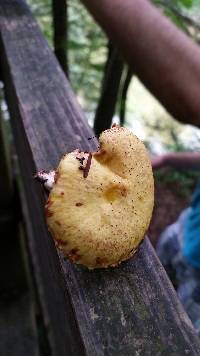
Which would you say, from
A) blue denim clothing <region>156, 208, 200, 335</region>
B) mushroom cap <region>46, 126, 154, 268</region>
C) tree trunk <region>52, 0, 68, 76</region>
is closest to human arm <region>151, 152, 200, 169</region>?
blue denim clothing <region>156, 208, 200, 335</region>

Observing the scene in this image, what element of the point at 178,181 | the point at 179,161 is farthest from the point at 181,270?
the point at 178,181

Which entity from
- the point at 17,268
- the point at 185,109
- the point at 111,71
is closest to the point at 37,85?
the point at 185,109

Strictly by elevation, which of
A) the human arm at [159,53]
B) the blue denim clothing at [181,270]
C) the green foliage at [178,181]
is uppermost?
the human arm at [159,53]

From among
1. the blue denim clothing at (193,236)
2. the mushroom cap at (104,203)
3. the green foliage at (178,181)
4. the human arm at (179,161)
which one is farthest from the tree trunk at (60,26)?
the green foliage at (178,181)

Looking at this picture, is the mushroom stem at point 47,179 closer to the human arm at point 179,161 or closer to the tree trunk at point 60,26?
the tree trunk at point 60,26

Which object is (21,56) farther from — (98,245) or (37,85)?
(98,245)

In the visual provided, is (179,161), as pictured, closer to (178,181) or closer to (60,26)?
(60,26)

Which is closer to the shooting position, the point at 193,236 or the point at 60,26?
the point at 193,236
